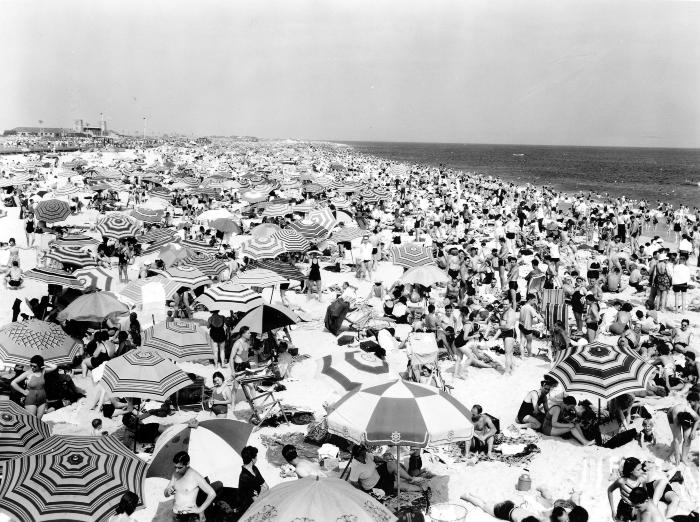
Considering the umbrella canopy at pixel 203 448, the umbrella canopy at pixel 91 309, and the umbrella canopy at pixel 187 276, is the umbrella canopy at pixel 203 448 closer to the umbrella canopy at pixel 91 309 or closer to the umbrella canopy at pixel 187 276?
the umbrella canopy at pixel 91 309

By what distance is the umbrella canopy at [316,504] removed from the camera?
425 centimetres

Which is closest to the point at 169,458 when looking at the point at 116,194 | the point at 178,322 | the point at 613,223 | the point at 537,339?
the point at 178,322

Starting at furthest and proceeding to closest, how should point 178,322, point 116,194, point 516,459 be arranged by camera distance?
point 116,194 < point 178,322 < point 516,459

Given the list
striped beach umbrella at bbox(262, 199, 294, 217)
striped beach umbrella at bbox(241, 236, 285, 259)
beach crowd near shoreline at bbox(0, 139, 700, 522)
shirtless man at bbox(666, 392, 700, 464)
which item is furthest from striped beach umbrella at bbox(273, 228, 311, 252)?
shirtless man at bbox(666, 392, 700, 464)

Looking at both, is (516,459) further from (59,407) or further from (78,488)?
(59,407)

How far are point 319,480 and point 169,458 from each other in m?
1.74

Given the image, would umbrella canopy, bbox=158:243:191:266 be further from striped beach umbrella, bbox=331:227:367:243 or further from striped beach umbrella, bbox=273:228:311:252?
striped beach umbrella, bbox=331:227:367:243

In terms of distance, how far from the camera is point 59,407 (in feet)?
28.0

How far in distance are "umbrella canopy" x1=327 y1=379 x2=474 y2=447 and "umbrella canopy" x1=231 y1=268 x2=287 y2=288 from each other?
16.3 ft

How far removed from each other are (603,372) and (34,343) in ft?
23.8

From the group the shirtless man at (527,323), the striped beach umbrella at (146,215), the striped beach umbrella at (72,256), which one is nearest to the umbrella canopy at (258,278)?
the striped beach umbrella at (72,256)

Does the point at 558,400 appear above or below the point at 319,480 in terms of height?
below

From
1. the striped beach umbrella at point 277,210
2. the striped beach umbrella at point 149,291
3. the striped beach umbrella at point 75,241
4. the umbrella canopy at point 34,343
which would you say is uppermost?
the striped beach umbrella at point 277,210

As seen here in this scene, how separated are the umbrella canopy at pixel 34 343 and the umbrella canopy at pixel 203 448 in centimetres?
333
